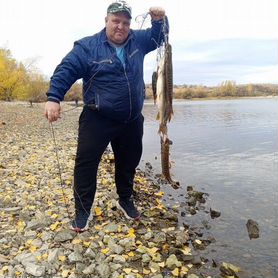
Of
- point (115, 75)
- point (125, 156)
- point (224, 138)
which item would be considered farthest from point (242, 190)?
point (224, 138)

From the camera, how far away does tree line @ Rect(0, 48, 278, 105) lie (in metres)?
58.8

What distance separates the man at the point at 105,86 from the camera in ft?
18.0

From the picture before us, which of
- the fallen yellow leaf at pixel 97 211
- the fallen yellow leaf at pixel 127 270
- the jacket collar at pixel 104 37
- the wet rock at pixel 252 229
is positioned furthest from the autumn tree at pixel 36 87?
the fallen yellow leaf at pixel 127 270

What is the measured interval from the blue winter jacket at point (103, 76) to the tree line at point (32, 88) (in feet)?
89.7

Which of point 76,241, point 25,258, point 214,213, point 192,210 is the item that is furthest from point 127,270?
point 214,213

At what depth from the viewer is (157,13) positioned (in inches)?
226

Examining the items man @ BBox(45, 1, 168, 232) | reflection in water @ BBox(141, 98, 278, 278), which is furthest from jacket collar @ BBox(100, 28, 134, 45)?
reflection in water @ BBox(141, 98, 278, 278)

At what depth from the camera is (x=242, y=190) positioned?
1072 centimetres

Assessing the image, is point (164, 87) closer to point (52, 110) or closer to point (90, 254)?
point (52, 110)

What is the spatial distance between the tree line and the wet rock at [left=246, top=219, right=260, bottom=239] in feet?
84.2

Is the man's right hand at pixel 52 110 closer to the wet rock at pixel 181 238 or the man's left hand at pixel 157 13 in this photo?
the man's left hand at pixel 157 13

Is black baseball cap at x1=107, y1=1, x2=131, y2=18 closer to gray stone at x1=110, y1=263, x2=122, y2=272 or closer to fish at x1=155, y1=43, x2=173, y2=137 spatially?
fish at x1=155, y1=43, x2=173, y2=137

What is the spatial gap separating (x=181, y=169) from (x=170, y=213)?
5862 millimetres

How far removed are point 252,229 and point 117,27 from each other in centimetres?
449
